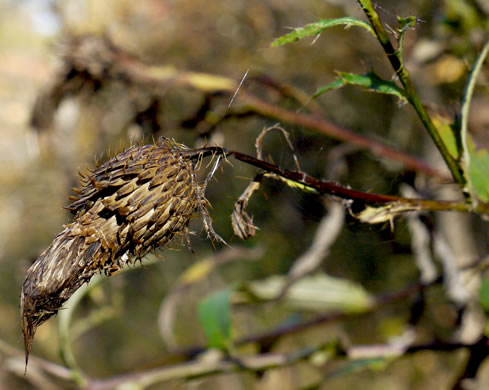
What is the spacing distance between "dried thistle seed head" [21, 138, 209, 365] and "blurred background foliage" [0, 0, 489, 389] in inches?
1.8

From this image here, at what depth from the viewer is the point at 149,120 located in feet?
3.40

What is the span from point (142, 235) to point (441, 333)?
1377 mm

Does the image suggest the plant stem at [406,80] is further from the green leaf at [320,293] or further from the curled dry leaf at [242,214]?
the green leaf at [320,293]

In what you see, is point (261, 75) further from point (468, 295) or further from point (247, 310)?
point (247, 310)

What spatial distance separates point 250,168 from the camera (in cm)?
48

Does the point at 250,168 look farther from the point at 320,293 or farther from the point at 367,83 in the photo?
the point at 320,293

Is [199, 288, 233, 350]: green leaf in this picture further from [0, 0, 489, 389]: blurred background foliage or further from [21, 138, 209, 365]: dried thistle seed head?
[21, 138, 209, 365]: dried thistle seed head

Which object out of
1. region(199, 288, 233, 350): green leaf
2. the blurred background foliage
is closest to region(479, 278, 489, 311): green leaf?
the blurred background foliage

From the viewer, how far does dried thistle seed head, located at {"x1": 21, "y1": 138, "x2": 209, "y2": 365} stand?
35 cm

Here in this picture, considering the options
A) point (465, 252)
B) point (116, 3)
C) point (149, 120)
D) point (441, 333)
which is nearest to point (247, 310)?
point (441, 333)

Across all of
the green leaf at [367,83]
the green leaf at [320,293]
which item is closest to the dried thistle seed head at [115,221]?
the green leaf at [367,83]

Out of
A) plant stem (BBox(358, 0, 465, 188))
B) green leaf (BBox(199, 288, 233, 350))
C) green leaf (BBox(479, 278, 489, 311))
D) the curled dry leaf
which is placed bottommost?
green leaf (BBox(199, 288, 233, 350))

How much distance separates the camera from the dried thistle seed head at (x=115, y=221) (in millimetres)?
354

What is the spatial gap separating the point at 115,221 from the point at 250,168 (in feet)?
0.51
